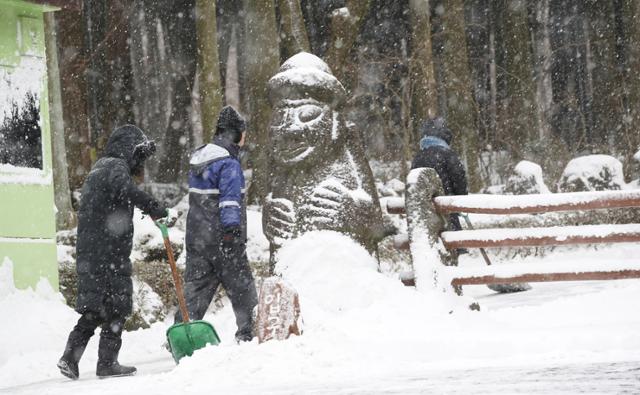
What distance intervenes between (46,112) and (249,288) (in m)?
3.34

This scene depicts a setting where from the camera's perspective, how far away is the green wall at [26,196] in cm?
983

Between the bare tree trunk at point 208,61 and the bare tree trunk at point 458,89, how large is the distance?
4500 millimetres

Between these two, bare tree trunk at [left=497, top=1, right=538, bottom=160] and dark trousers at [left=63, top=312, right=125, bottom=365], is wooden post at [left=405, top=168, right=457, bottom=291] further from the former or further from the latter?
bare tree trunk at [left=497, top=1, right=538, bottom=160]

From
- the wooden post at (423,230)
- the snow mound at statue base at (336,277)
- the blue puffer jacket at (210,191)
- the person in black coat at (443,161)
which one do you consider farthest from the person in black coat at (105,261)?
the person in black coat at (443,161)

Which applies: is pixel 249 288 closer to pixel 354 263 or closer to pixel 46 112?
pixel 354 263

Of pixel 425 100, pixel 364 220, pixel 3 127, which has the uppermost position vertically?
pixel 425 100

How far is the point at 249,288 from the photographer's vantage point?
8492 mm

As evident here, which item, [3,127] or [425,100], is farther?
[425,100]

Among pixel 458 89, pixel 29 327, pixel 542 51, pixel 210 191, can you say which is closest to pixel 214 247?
pixel 210 191

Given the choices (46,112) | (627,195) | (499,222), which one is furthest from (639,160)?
(46,112)

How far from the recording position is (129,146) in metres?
8.41

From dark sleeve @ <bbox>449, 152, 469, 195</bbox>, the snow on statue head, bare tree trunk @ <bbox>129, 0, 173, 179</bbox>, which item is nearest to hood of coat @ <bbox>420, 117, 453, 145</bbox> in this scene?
dark sleeve @ <bbox>449, 152, 469, 195</bbox>

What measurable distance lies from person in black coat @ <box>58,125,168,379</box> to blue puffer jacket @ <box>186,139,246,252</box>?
411 millimetres

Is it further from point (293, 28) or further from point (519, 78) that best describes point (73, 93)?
point (519, 78)
